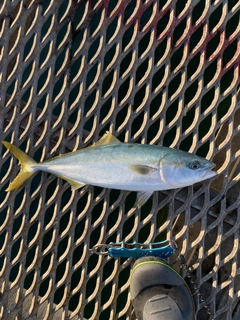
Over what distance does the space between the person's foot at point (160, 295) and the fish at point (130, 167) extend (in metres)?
0.61

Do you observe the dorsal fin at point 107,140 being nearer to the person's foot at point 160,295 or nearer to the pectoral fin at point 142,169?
the pectoral fin at point 142,169

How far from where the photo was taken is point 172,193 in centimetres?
283

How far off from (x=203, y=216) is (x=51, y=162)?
1.32 meters

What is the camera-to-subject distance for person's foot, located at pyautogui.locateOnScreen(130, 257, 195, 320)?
2828 mm

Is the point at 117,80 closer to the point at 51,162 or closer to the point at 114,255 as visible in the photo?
the point at 51,162

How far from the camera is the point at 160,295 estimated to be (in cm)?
290

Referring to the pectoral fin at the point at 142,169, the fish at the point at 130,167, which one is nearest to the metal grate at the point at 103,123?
the fish at the point at 130,167

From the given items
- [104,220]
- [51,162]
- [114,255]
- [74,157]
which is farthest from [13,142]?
[114,255]

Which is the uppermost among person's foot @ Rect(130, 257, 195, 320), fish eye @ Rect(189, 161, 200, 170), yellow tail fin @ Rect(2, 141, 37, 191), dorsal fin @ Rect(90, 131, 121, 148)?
dorsal fin @ Rect(90, 131, 121, 148)

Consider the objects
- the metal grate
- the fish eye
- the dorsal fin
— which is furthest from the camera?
the metal grate

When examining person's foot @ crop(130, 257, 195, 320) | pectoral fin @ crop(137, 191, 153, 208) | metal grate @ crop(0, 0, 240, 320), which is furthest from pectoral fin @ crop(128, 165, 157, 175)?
person's foot @ crop(130, 257, 195, 320)

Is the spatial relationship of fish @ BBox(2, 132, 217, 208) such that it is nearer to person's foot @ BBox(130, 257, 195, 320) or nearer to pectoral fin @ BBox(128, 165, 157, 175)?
pectoral fin @ BBox(128, 165, 157, 175)

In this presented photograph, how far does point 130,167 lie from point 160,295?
3.91 ft

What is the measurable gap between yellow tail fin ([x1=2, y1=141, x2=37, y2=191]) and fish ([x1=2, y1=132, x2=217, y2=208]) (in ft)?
0.21
